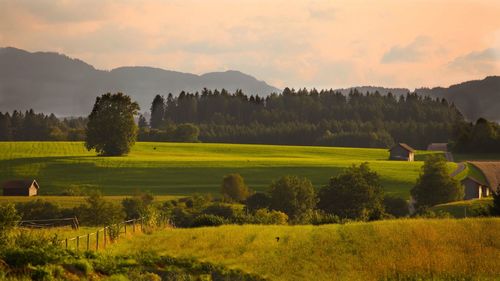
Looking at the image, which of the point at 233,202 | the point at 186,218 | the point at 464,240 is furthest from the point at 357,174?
the point at 464,240

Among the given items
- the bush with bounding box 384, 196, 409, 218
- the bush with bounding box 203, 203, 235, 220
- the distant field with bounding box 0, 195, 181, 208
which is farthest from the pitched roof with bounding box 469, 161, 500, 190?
the distant field with bounding box 0, 195, 181, 208

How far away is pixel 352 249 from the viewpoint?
4328 centimetres

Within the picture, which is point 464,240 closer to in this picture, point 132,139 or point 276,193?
point 276,193

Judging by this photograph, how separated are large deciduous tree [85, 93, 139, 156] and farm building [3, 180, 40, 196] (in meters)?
39.5

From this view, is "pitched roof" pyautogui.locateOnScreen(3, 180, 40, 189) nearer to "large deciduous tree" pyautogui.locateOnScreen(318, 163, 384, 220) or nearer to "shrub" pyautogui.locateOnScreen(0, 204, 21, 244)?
"large deciduous tree" pyautogui.locateOnScreen(318, 163, 384, 220)

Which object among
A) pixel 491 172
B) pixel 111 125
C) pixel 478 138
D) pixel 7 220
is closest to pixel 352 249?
pixel 7 220

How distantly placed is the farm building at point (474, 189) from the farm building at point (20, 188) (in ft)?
246

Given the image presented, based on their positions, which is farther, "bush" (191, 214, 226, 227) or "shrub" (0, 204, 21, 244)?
"bush" (191, 214, 226, 227)

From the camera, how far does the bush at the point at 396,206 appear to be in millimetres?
104000

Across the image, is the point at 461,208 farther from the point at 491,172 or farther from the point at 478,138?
the point at 478,138

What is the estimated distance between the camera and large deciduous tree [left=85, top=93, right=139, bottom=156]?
156m

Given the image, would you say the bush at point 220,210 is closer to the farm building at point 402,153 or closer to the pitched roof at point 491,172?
the pitched roof at point 491,172

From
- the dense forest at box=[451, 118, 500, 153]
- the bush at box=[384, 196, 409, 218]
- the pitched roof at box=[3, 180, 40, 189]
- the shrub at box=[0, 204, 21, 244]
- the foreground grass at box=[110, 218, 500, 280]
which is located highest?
the dense forest at box=[451, 118, 500, 153]

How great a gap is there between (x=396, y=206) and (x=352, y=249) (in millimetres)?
64178
